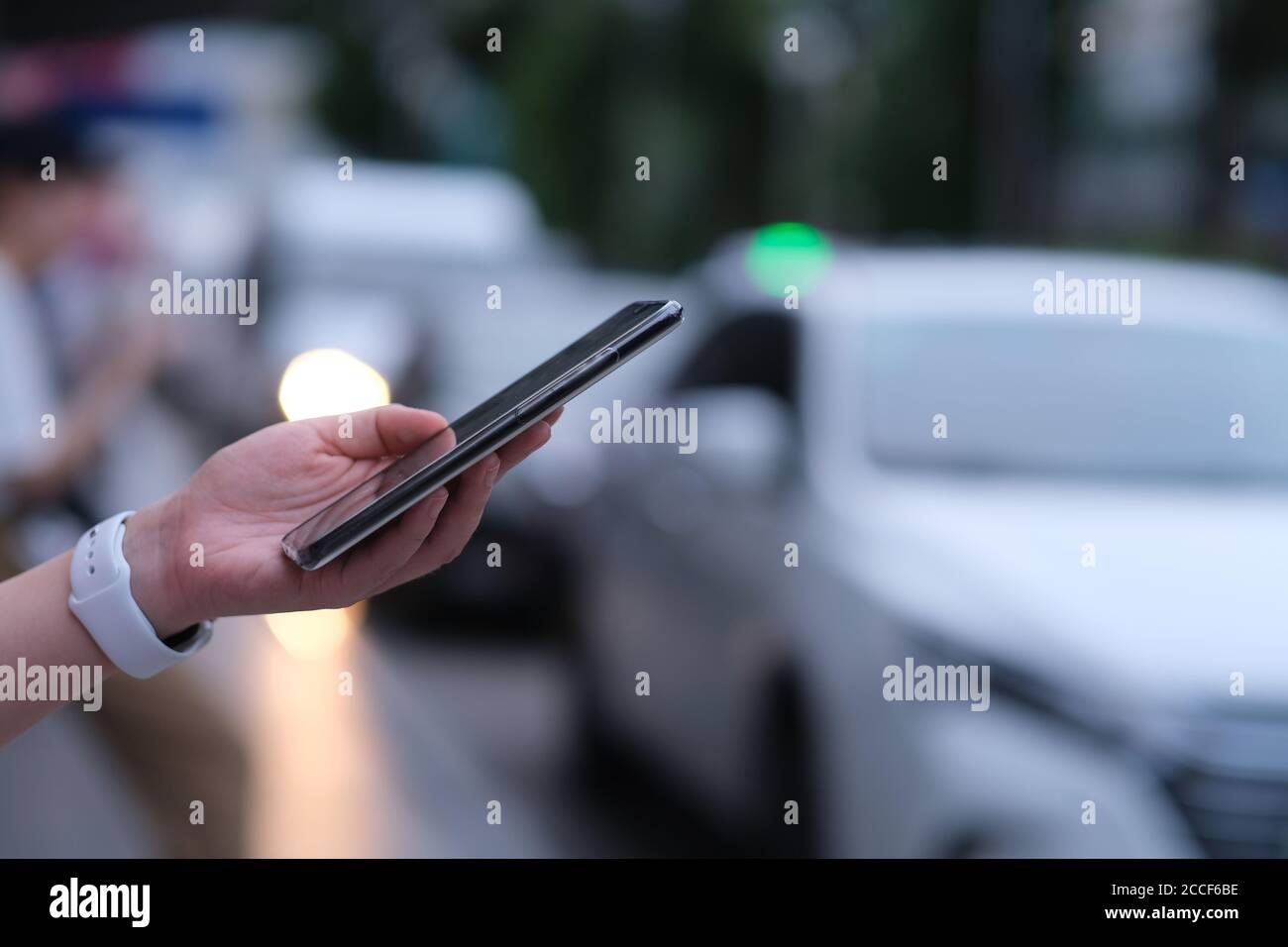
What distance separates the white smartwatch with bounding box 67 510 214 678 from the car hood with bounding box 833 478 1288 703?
2163mm

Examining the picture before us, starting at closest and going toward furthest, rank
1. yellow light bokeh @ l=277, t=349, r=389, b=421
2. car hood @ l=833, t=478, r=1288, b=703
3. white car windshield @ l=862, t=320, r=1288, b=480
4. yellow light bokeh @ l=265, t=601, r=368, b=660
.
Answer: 1. car hood @ l=833, t=478, r=1288, b=703
2. white car windshield @ l=862, t=320, r=1288, b=480
3. yellow light bokeh @ l=277, t=349, r=389, b=421
4. yellow light bokeh @ l=265, t=601, r=368, b=660

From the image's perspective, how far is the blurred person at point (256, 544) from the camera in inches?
55.9

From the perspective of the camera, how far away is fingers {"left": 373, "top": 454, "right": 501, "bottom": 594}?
1.40 metres

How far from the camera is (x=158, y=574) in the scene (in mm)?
1476

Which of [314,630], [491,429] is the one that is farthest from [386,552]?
[314,630]

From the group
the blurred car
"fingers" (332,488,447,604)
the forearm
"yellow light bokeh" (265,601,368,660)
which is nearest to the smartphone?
"fingers" (332,488,447,604)

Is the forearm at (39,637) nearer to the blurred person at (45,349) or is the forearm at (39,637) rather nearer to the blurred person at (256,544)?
the blurred person at (256,544)

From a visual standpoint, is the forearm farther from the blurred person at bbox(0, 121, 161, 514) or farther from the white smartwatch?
the blurred person at bbox(0, 121, 161, 514)

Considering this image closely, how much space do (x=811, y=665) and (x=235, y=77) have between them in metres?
23.9

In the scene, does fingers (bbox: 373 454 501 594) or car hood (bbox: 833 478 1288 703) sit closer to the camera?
fingers (bbox: 373 454 501 594)

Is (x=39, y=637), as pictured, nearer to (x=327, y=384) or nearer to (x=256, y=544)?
(x=256, y=544)

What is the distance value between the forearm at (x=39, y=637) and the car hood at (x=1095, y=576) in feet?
7.21

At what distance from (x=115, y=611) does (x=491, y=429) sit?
415 millimetres
